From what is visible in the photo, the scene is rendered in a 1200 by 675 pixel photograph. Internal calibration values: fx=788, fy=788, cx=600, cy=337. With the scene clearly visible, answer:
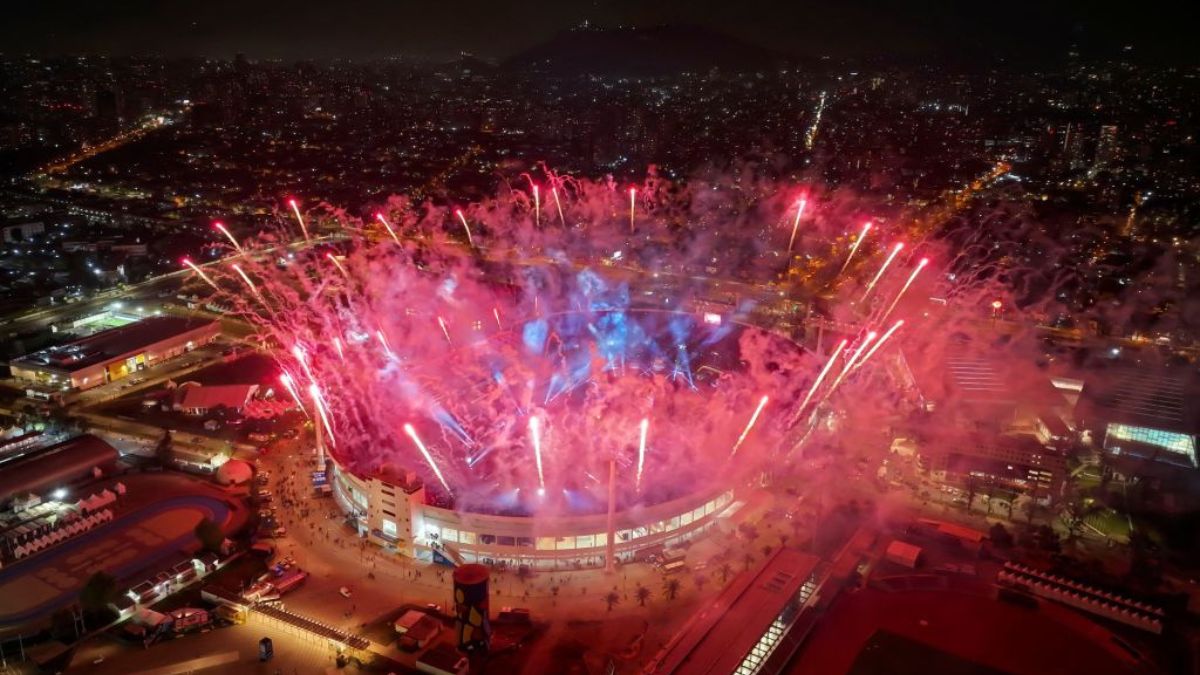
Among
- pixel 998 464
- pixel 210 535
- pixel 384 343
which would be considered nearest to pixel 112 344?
pixel 384 343

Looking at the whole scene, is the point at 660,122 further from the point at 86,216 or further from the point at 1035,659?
the point at 1035,659

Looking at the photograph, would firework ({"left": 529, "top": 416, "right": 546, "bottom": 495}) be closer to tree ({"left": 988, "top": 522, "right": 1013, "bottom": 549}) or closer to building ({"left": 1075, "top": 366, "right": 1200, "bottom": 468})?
tree ({"left": 988, "top": 522, "right": 1013, "bottom": 549})

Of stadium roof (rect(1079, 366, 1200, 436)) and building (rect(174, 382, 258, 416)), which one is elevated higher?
stadium roof (rect(1079, 366, 1200, 436))

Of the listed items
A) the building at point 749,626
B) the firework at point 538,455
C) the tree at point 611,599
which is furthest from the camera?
the firework at point 538,455

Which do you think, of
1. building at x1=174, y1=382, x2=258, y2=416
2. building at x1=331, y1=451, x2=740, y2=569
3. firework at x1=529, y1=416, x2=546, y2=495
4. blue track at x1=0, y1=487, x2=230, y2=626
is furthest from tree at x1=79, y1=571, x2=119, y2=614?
building at x1=174, y1=382, x2=258, y2=416

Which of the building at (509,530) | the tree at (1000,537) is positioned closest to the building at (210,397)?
the building at (509,530)

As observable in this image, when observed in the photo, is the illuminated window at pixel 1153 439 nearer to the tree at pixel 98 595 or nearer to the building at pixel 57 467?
the tree at pixel 98 595

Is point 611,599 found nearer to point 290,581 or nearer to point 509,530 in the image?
point 509,530
